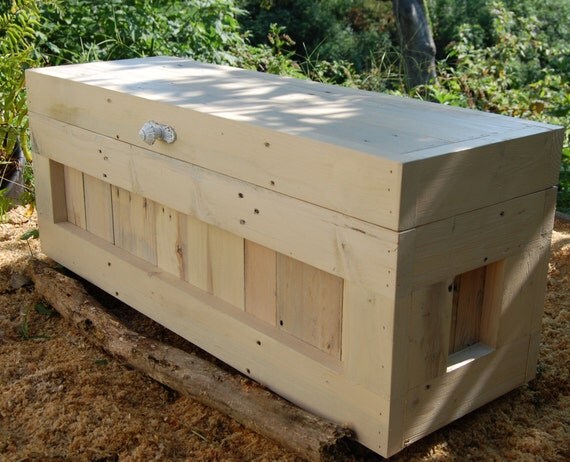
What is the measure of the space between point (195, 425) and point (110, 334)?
58 centimetres

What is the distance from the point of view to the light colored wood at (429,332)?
205cm

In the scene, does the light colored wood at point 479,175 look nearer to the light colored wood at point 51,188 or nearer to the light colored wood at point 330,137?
the light colored wood at point 330,137

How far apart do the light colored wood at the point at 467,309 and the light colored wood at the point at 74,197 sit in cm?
165

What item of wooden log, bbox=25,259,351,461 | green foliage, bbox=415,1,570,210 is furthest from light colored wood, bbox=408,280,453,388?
green foliage, bbox=415,1,570,210

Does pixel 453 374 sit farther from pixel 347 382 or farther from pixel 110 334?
pixel 110 334

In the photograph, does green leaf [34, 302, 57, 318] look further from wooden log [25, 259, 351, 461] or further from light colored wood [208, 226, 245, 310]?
light colored wood [208, 226, 245, 310]

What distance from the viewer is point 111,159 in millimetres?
2918

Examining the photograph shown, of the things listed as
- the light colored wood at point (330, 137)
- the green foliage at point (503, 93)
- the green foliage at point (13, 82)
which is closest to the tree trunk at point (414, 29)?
the green foliage at point (503, 93)

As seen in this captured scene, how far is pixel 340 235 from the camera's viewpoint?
2.05m

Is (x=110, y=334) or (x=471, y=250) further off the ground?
(x=471, y=250)

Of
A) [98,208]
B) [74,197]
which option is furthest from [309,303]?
[74,197]

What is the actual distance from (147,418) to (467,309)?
1.03 m

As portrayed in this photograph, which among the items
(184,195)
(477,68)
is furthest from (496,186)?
(477,68)

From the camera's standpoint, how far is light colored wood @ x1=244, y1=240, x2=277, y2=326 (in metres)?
2.39
